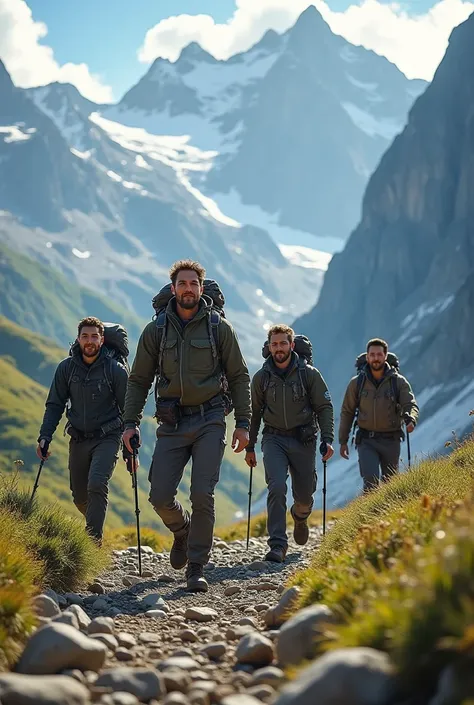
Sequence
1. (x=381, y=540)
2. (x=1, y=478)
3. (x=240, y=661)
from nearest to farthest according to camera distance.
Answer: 1. (x=240, y=661)
2. (x=381, y=540)
3. (x=1, y=478)

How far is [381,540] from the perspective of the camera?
7.43 metres

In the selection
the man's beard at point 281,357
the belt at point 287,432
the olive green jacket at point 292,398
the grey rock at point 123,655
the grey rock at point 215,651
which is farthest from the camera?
the belt at point 287,432

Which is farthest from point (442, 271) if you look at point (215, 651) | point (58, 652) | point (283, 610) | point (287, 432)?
point (58, 652)

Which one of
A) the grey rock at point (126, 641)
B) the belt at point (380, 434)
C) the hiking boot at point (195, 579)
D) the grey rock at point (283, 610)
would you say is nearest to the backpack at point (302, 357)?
the belt at point (380, 434)

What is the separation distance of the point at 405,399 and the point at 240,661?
1142 cm

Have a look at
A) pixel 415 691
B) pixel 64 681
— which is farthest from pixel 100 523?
pixel 415 691

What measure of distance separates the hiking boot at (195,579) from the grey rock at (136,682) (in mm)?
5781

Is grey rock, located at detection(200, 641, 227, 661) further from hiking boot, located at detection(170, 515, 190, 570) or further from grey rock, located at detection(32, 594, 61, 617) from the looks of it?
hiking boot, located at detection(170, 515, 190, 570)

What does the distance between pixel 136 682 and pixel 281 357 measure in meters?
9.88

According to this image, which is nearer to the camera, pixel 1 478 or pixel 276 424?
pixel 1 478

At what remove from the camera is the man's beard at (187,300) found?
11328 mm

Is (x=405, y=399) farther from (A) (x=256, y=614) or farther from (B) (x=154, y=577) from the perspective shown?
(A) (x=256, y=614)

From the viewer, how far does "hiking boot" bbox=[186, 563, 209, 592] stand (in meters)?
11.6

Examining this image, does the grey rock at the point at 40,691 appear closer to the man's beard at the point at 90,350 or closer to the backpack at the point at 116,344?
the man's beard at the point at 90,350
